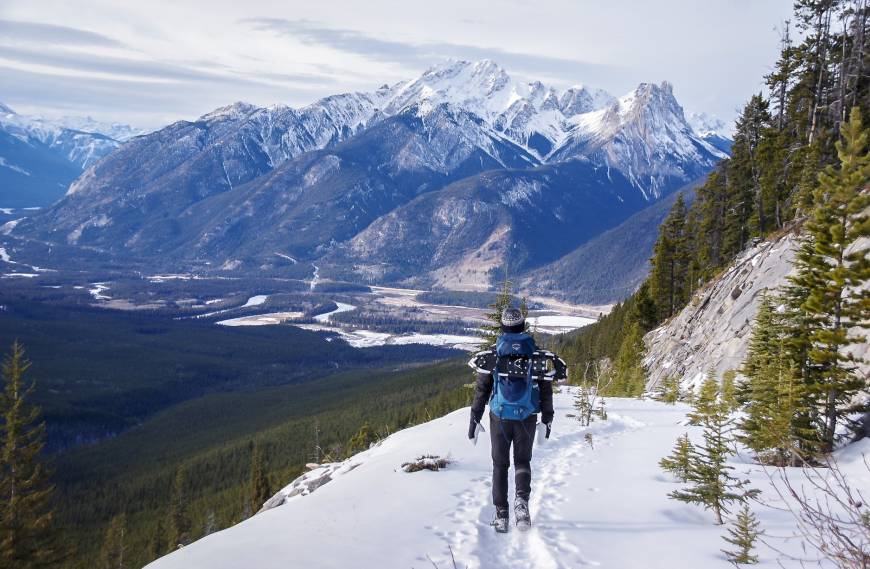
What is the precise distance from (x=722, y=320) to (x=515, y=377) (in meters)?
28.4

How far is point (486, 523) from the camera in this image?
9.53 metres

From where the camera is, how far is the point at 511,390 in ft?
28.8

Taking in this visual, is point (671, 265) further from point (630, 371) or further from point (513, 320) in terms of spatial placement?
point (513, 320)

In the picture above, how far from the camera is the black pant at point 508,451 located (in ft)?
29.4

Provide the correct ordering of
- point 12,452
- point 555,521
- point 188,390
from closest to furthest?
point 555,521 < point 12,452 < point 188,390

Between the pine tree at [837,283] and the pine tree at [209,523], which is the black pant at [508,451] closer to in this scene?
the pine tree at [837,283]

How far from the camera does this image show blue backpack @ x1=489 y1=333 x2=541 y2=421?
8.70 m

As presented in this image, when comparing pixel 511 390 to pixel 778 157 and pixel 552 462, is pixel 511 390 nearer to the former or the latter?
pixel 552 462

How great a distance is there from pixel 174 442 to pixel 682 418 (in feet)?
441

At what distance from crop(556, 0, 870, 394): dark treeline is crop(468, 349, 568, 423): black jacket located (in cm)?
2747

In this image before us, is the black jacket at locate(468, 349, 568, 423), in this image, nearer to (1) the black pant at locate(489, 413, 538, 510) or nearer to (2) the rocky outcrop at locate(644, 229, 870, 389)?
(1) the black pant at locate(489, 413, 538, 510)

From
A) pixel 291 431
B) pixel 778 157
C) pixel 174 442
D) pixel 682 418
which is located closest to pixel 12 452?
pixel 682 418

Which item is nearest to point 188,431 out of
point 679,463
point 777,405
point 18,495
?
point 18,495

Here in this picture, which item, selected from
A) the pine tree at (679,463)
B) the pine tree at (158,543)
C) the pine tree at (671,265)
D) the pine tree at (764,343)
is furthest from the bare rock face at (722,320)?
the pine tree at (158,543)
